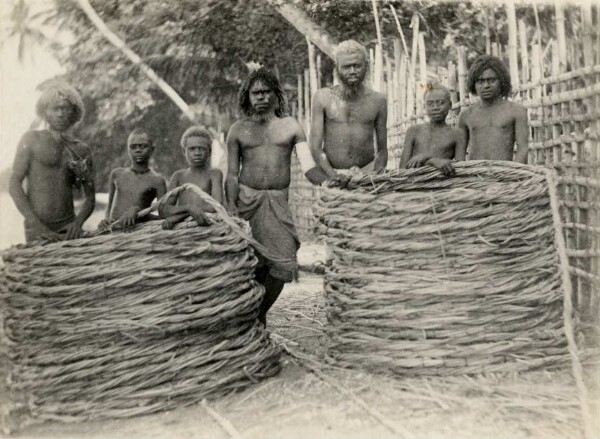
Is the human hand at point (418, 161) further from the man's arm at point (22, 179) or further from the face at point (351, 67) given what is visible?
the man's arm at point (22, 179)

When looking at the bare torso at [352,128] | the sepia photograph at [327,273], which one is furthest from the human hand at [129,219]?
the bare torso at [352,128]

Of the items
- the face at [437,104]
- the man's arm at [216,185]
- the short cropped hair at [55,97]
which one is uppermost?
the short cropped hair at [55,97]

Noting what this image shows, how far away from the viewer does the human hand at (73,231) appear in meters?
2.57

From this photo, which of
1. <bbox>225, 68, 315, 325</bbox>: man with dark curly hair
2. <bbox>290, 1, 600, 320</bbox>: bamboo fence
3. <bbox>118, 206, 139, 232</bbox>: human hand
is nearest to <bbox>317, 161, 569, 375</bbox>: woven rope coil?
<bbox>290, 1, 600, 320</bbox>: bamboo fence

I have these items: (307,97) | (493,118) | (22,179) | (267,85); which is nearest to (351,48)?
(267,85)

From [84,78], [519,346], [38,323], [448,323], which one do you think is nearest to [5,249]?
[38,323]

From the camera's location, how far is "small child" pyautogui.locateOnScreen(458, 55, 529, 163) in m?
3.34

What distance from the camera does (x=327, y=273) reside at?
299 cm

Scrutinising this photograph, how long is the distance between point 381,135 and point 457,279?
1208 mm

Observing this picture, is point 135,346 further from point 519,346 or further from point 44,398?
point 519,346

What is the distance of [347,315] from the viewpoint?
2.81 m

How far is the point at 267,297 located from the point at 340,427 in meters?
1.25

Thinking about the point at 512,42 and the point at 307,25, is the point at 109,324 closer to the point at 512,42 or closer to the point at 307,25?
the point at 512,42

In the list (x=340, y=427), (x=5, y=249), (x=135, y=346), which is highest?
(x=5, y=249)
